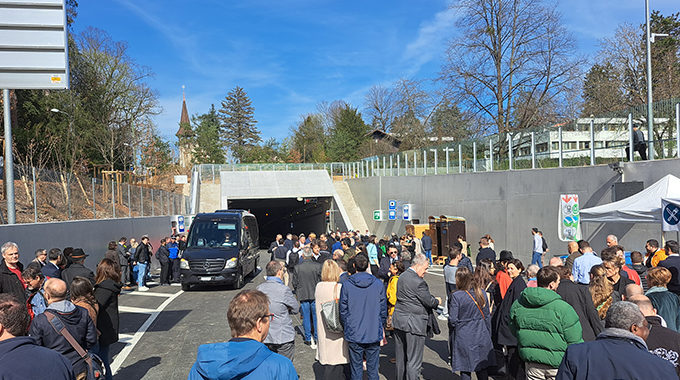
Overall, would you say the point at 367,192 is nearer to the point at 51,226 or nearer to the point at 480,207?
the point at 480,207

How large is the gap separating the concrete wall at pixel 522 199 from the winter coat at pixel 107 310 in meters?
14.6

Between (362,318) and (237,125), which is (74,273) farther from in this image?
(237,125)

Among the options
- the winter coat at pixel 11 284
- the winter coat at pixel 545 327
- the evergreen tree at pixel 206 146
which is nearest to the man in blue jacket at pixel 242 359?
the winter coat at pixel 545 327

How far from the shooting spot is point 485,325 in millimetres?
6281

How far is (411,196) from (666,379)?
28.5 metres

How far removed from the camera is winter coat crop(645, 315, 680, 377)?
4191mm

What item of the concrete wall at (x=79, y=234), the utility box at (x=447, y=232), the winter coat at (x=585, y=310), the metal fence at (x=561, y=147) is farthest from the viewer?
the utility box at (x=447, y=232)

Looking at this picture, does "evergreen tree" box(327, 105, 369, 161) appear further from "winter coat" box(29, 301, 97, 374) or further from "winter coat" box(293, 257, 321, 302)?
"winter coat" box(29, 301, 97, 374)

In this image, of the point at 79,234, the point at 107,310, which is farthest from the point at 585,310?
the point at 79,234

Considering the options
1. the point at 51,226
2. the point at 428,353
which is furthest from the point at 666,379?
the point at 51,226

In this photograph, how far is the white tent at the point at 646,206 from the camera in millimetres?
11656

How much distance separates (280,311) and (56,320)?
261cm

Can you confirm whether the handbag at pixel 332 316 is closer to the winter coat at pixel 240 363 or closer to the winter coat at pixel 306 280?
the winter coat at pixel 306 280

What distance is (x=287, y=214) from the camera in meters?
60.5
